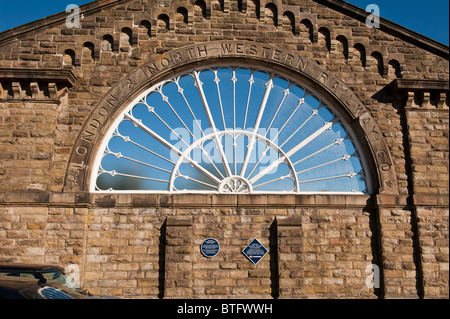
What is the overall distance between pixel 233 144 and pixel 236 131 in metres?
0.34

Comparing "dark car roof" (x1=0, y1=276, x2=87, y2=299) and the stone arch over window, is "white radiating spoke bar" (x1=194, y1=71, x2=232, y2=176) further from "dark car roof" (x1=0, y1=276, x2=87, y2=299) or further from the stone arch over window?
"dark car roof" (x1=0, y1=276, x2=87, y2=299)

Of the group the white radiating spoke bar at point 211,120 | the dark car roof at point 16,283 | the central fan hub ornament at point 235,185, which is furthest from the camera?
the white radiating spoke bar at point 211,120

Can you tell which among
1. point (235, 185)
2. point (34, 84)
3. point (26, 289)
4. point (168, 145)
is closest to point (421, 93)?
point (235, 185)

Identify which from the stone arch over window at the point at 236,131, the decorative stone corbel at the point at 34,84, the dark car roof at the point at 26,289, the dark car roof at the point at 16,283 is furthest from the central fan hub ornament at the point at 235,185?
the dark car roof at the point at 16,283

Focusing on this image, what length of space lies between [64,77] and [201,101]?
333 cm

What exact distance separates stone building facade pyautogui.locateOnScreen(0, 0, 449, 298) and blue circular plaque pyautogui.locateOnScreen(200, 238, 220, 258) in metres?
0.13

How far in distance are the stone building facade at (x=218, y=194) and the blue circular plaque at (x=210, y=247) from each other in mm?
133

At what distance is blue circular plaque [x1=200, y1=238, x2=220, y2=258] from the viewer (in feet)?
35.0

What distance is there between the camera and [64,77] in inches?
432

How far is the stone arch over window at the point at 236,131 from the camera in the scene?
36.8 feet

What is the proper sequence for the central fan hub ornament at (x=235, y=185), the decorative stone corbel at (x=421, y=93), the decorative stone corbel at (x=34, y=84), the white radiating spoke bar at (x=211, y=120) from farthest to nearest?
the decorative stone corbel at (x=421, y=93), the white radiating spoke bar at (x=211, y=120), the central fan hub ornament at (x=235, y=185), the decorative stone corbel at (x=34, y=84)

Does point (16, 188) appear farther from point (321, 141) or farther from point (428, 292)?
point (428, 292)

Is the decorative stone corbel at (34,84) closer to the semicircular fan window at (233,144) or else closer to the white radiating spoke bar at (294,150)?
the semicircular fan window at (233,144)

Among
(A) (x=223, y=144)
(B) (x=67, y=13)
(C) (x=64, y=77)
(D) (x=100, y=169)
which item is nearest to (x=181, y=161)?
(A) (x=223, y=144)
